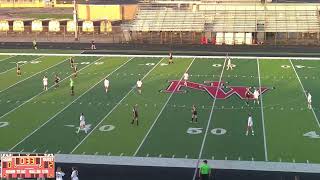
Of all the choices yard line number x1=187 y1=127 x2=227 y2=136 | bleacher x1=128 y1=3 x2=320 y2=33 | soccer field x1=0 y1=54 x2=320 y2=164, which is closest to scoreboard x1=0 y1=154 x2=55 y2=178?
soccer field x1=0 y1=54 x2=320 y2=164

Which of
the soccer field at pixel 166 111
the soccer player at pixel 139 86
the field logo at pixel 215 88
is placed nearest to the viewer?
the soccer field at pixel 166 111

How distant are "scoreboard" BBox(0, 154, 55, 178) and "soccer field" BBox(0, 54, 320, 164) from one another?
5417mm

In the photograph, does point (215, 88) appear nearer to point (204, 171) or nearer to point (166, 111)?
point (166, 111)

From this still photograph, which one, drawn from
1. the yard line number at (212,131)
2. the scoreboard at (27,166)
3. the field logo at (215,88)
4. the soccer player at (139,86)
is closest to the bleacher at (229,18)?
the field logo at (215,88)

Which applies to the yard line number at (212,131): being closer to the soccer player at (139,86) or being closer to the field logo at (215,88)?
the field logo at (215,88)

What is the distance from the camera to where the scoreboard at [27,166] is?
1552 centimetres

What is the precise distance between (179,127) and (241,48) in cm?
2805

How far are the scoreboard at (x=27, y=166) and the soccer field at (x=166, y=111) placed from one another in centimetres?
542

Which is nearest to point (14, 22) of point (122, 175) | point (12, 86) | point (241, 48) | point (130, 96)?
point (241, 48)

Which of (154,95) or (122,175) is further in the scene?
(154,95)

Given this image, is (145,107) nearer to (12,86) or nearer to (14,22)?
(12,86)

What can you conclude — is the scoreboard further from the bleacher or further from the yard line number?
the bleacher

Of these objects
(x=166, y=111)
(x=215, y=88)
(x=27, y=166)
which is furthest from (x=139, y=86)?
(x=27, y=166)

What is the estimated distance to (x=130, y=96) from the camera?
30.6 m
